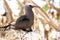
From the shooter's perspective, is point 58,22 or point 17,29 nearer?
point 17,29

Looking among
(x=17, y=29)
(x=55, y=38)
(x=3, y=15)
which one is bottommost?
(x=55, y=38)

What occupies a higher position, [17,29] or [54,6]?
[54,6]

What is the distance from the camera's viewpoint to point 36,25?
2414mm

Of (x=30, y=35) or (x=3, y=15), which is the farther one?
(x=3, y=15)

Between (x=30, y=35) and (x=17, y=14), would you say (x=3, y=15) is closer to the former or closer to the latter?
(x=17, y=14)

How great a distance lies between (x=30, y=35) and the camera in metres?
2.20

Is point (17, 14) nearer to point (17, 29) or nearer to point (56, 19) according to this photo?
point (17, 29)

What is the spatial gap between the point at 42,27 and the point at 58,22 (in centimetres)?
22

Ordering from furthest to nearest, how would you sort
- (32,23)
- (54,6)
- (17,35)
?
(54,6) < (32,23) < (17,35)

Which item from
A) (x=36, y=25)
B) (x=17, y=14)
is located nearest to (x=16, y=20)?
(x=17, y=14)

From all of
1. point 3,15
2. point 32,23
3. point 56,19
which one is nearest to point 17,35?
point 32,23

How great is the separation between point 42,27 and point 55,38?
216mm

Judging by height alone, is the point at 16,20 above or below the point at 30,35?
above

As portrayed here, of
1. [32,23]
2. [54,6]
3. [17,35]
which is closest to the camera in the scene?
[17,35]
